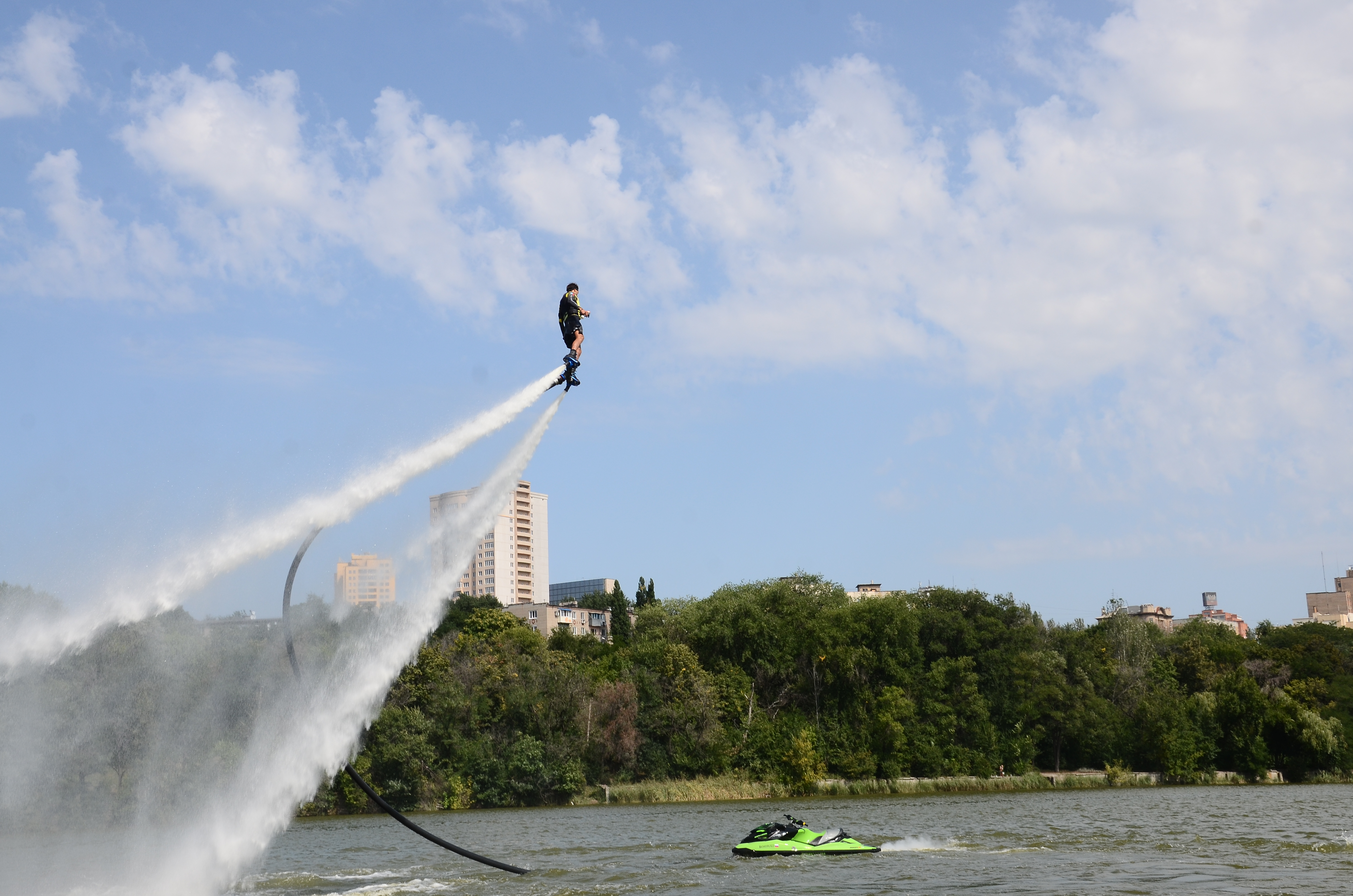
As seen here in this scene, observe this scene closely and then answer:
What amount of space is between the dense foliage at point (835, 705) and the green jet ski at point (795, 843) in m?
43.9

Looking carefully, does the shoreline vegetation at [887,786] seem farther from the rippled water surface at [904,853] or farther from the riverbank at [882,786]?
the rippled water surface at [904,853]

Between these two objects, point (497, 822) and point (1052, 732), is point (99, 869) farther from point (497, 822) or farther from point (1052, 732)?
point (1052, 732)

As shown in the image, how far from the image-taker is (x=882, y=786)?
86.9 m

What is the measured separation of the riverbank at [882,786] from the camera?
82.9 meters

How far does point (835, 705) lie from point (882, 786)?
31.7ft

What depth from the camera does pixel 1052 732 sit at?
92750 millimetres

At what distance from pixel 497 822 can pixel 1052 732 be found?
52.2 meters

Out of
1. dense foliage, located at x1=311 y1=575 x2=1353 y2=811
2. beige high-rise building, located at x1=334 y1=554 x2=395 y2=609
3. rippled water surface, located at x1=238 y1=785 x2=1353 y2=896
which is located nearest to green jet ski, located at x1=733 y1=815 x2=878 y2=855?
rippled water surface, located at x1=238 y1=785 x2=1353 y2=896

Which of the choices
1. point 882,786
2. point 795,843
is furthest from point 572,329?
point 882,786

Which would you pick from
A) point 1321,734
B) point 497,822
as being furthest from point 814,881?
point 1321,734

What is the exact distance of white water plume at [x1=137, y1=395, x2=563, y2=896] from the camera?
74.8 feet

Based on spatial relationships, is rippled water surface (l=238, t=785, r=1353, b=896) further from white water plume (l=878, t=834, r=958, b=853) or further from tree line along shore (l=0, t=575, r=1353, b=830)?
tree line along shore (l=0, t=575, r=1353, b=830)

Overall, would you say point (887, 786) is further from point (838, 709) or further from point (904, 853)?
point (904, 853)

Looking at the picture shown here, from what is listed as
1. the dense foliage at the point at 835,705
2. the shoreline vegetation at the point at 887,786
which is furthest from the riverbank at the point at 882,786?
the dense foliage at the point at 835,705
